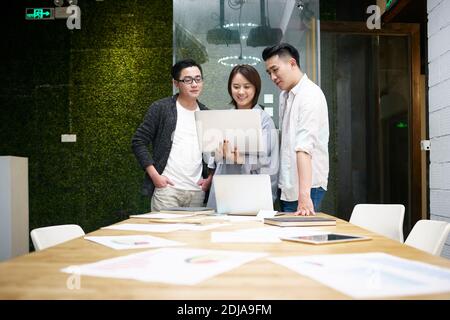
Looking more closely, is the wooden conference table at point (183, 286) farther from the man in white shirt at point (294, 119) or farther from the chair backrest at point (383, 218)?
the man in white shirt at point (294, 119)

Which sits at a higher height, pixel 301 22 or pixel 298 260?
pixel 301 22

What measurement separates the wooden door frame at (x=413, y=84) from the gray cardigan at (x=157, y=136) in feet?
7.54

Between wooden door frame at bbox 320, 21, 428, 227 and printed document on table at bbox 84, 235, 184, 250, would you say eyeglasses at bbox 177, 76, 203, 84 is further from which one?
wooden door frame at bbox 320, 21, 428, 227

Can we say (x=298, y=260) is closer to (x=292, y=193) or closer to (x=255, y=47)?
(x=292, y=193)

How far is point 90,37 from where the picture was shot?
4.67 metres

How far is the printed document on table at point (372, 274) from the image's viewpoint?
2.36 feet

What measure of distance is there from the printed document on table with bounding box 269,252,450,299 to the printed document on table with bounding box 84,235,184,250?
1.26 feet

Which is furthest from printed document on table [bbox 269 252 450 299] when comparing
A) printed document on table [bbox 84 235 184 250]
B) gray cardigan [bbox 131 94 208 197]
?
gray cardigan [bbox 131 94 208 197]

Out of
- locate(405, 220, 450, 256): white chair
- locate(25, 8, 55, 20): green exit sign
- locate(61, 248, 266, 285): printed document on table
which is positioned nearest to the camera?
locate(61, 248, 266, 285): printed document on table

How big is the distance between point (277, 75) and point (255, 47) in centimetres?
178

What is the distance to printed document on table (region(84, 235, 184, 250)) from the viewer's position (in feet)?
3.98

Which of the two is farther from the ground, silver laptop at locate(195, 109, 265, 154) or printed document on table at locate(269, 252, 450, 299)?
silver laptop at locate(195, 109, 265, 154)

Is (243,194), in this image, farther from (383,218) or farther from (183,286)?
(183,286)
